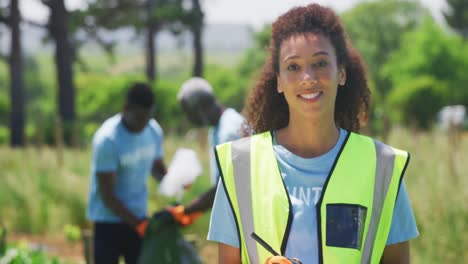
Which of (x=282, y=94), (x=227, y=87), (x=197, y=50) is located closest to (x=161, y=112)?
(x=197, y=50)

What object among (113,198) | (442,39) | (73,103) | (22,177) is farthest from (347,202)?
(442,39)

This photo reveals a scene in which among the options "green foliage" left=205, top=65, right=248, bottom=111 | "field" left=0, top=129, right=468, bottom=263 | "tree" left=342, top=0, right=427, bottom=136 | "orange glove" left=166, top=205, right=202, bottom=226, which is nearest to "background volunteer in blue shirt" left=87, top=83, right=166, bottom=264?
"orange glove" left=166, top=205, right=202, bottom=226

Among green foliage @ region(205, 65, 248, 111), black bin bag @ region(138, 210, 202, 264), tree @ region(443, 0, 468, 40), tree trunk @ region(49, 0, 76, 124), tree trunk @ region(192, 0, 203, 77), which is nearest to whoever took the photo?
black bin bag @ region(138, 210, 202, 264)

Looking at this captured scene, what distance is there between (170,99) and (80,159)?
15.3 meters

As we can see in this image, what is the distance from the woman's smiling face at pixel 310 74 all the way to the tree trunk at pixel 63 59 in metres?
19.3

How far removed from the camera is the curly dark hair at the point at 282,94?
2480 millimetres

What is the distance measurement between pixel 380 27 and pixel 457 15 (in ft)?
18.6

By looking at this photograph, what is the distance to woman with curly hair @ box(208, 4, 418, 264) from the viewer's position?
2.28m

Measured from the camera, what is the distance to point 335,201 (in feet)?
7.55

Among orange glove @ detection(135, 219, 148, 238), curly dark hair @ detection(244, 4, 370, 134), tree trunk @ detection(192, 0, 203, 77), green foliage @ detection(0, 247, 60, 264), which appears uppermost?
tree trunk @ detection(192, 0, 203, 77)

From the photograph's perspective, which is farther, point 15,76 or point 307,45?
point 15,76

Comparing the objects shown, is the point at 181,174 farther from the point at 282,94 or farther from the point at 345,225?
the point at 345,225

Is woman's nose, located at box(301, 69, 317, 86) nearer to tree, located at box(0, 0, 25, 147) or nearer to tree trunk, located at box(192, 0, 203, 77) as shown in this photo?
tree, located at box(0, 0, 25, 147)

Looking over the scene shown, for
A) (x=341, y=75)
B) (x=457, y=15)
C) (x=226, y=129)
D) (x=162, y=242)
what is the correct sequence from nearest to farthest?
(x=341, y=75), (x=226, y=129), (x=162, y=242), (x=457, y=15)
